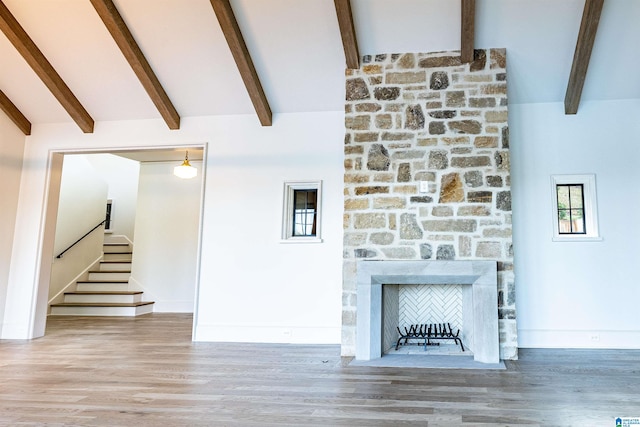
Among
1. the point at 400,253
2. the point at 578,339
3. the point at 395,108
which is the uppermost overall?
the point at 395,108

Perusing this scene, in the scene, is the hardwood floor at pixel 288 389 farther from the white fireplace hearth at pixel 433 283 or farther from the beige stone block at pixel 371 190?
the beige stone block at pixel 371 190

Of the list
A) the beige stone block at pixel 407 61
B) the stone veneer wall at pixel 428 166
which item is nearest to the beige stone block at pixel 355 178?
the stone veneer wall at pixel 428 166

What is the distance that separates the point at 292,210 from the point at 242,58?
1.83 meters

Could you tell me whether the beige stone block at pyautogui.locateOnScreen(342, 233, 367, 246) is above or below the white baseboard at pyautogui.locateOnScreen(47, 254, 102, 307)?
above

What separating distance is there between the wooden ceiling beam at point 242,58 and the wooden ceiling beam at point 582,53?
130 inches

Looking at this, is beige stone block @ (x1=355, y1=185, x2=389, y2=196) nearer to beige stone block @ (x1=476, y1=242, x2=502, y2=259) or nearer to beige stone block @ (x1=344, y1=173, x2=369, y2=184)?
beige stone block @ (x1=344, y1=173, x2=369, y2=184)

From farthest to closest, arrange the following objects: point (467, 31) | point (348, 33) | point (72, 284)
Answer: point (72, 284) < point (348, 33) < point (467, 31)

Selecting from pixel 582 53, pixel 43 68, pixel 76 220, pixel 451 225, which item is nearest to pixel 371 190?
pixel 451 225

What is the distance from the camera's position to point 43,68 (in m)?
4.67

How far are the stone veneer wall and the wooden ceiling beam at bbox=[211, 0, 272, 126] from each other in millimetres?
Result: 1051

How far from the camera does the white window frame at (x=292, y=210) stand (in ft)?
16.2

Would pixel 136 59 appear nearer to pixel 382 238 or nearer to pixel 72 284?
pixel 382 238

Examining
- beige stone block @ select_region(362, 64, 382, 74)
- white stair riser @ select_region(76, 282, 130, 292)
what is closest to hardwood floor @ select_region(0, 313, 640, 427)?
beige stone block @ select_region(362, 64, 382, 74)

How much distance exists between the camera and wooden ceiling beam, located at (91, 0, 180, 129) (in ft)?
13.4
